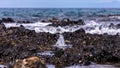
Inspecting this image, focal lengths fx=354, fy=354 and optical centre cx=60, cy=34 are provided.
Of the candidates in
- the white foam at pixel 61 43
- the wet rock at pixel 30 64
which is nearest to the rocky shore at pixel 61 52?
the wet rock at pixel 30 64

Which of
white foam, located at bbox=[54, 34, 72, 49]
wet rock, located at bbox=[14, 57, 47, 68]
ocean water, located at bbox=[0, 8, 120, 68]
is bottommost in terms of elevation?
ocean water, located at bbox=[0, 8, 120, 68]

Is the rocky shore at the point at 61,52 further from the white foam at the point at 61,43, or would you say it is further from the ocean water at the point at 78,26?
the ocean water at the point at 78,26

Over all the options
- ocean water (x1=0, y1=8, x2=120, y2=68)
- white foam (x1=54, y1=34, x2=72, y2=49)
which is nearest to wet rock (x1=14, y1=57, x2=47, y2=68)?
ocean water (x1=0, y1=8, x2=120, y2=68)

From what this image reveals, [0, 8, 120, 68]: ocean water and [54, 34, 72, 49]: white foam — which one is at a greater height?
[54, 34, 72, 49]: white foam

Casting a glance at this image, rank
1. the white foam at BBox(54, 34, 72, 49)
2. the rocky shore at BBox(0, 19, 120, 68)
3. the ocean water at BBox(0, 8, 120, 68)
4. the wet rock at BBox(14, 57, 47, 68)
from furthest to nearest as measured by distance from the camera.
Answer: the ocean water at BBox(0, 8, 120, 68) → the white foam at BBox(54, 34, 72, 49) → the rocky shore at BBox(0, 19, 120, 68) → the wet rock at BBox(14, 57, 47, 68)

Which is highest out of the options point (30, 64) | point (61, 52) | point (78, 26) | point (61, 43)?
point (30, 64)

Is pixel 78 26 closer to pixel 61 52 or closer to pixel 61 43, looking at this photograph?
pixel 61 43

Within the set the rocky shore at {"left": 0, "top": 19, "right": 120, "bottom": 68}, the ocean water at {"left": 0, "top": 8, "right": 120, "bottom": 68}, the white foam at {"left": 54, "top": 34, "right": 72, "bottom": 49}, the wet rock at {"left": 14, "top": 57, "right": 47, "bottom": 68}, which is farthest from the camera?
the ocean water at {"left": 0, "top": 8, "right": 120, "bottom": 68}

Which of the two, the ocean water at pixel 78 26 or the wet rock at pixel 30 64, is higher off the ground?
the wet rock at pixel 30 64

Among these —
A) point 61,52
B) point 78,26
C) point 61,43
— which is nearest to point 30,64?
point 61,52

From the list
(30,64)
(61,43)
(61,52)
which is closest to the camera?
(30,64)

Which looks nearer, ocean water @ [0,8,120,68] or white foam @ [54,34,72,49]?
white foam @ [54,34,72,49]

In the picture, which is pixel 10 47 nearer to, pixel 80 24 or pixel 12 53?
pixel 12 53

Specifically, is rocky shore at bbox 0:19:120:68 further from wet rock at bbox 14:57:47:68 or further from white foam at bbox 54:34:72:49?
white foam at bbox 54:34:72:49
